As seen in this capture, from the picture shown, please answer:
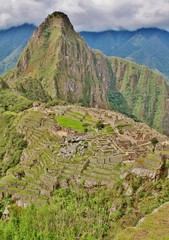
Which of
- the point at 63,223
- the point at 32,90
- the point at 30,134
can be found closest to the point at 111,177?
the point at 63,223

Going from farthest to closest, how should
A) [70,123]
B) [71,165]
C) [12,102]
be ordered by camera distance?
[12,102], [70,123], [71,165]

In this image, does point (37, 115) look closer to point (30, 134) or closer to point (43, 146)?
point (30, 134)

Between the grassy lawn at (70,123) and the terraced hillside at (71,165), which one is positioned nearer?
the terraced hillside at (71,165)

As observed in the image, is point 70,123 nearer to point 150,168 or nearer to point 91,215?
point 150,168

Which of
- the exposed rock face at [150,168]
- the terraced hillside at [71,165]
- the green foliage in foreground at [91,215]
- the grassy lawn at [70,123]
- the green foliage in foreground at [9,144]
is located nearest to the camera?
the green foliage in foreground at [91,215]

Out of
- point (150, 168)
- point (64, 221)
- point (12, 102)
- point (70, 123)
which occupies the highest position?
point (150, 168)

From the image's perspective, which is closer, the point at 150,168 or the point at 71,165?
the point at 150,168

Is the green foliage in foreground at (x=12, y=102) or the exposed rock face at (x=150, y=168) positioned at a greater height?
the exposed rock face at (x=150, y=168)

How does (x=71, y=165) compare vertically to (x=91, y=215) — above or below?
above

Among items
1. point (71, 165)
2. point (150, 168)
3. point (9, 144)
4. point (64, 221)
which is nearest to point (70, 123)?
point (9, 144)

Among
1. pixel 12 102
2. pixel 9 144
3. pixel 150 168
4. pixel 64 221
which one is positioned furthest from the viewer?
pixel 12 102

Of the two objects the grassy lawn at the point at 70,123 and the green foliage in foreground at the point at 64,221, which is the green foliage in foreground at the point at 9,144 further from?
the green foliage in foreground at the point at 64,221

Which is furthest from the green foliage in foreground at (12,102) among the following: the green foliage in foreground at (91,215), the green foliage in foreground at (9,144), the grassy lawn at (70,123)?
the green foliage in foreground at (91,215)

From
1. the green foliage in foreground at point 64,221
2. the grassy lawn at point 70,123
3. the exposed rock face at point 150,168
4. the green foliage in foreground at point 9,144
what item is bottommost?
the green foliage in foreground at point 9,144
